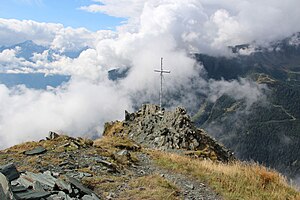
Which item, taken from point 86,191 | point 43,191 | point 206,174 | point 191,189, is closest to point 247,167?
point 206,174

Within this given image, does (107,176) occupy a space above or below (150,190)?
below

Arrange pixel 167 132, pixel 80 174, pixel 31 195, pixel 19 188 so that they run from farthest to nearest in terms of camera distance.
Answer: pixel 167 132
pixel 80 174
pixel 19 188
pixel 31 195

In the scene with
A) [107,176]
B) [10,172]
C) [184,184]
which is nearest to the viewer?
[10,172]

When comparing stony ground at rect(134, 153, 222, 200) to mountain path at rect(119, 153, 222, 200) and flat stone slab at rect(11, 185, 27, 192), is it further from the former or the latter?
flat stone slab at rect(11, 185, 27, 192)

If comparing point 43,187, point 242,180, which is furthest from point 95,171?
point 242,180

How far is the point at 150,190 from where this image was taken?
15.5 metres

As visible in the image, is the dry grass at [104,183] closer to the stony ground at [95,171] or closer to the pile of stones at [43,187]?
the stony ground at [95,171]

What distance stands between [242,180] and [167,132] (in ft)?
90.1

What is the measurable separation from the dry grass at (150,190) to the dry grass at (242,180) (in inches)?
107

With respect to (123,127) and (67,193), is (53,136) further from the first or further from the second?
(123,127)

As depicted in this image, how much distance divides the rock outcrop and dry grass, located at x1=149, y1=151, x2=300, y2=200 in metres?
16.8

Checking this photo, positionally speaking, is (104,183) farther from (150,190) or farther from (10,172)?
(10,172)

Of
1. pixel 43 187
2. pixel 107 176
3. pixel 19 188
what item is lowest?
pixel 107 176

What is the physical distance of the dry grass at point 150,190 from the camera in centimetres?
1480
